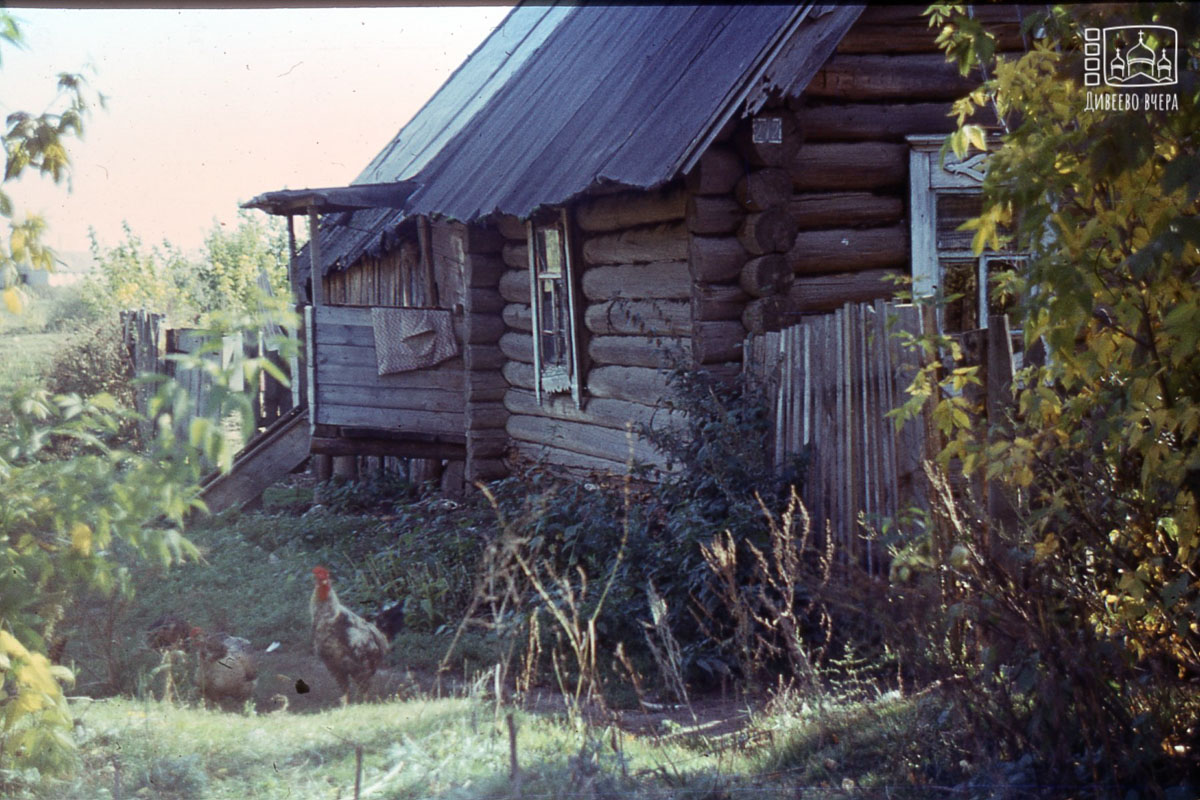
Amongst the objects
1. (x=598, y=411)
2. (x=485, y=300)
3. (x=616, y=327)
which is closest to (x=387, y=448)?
(x=485, y=300)

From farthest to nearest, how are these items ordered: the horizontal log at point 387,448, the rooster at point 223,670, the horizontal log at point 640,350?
the horizontal log at point 387,448 < the horizontal log at point 640,350 < the rooster at point 223,670

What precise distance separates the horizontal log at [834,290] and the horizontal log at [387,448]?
15.6ft

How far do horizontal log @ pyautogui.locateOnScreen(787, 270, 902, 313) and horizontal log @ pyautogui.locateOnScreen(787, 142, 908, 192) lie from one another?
665mm

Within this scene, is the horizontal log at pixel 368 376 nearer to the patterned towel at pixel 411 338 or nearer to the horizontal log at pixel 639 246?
the patterned towel at pixel 411 338

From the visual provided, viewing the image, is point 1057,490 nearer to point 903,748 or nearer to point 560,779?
point 903,748

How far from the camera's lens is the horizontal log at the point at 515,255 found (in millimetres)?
10970

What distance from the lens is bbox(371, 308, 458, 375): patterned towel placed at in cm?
1059

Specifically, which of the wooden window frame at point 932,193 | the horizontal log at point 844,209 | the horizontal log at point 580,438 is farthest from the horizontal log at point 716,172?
the horizontal log at point 580,438

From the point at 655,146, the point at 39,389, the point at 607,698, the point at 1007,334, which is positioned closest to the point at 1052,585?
the point at 1007,334

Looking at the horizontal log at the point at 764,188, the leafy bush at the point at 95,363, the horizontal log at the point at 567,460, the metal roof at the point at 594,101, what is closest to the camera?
the metal roof at the point at 594,101

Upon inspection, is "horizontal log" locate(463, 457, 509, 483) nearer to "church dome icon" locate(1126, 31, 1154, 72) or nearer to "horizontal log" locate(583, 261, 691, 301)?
"horizontal log" locate(583, 261, 691, 301)

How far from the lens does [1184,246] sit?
3131 mm

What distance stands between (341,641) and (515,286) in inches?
230

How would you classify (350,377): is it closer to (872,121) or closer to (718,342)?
(718,342)
